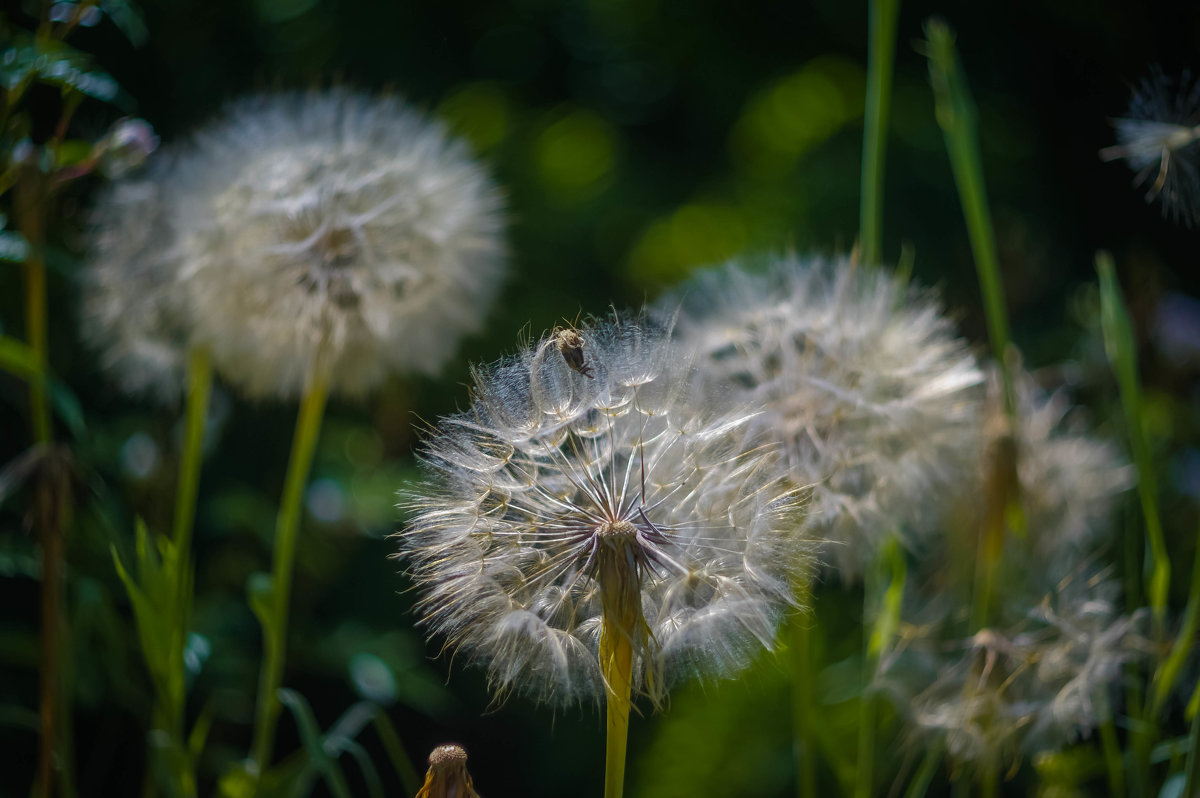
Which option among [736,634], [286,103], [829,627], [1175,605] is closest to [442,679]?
[829,627]

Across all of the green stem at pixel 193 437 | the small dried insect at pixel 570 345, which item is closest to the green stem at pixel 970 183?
the small dried insect at pixel 570 345

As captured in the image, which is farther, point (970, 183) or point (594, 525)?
point (970, 183)

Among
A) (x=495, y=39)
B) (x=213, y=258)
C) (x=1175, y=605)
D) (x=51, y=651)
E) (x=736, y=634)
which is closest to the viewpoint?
(x=736, y=634)

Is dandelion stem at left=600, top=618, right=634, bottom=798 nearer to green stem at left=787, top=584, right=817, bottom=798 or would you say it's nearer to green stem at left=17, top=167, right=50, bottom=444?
green stem at left=787, top=584, right=817, bottom=798

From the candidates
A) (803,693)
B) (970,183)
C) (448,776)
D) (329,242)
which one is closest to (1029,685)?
(803,693)

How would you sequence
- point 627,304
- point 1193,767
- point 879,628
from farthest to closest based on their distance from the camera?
point 627,304 < point 879,628 < point 1193,767

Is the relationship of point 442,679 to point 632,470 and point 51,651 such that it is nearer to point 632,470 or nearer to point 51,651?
point 51,651

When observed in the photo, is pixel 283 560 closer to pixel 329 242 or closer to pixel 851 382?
pixel 329 242

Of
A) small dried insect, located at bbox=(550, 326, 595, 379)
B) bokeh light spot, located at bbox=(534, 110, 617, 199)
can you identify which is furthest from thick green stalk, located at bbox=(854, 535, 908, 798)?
bokeh light spot, located at bbox=(534, 110, 617, 199)
